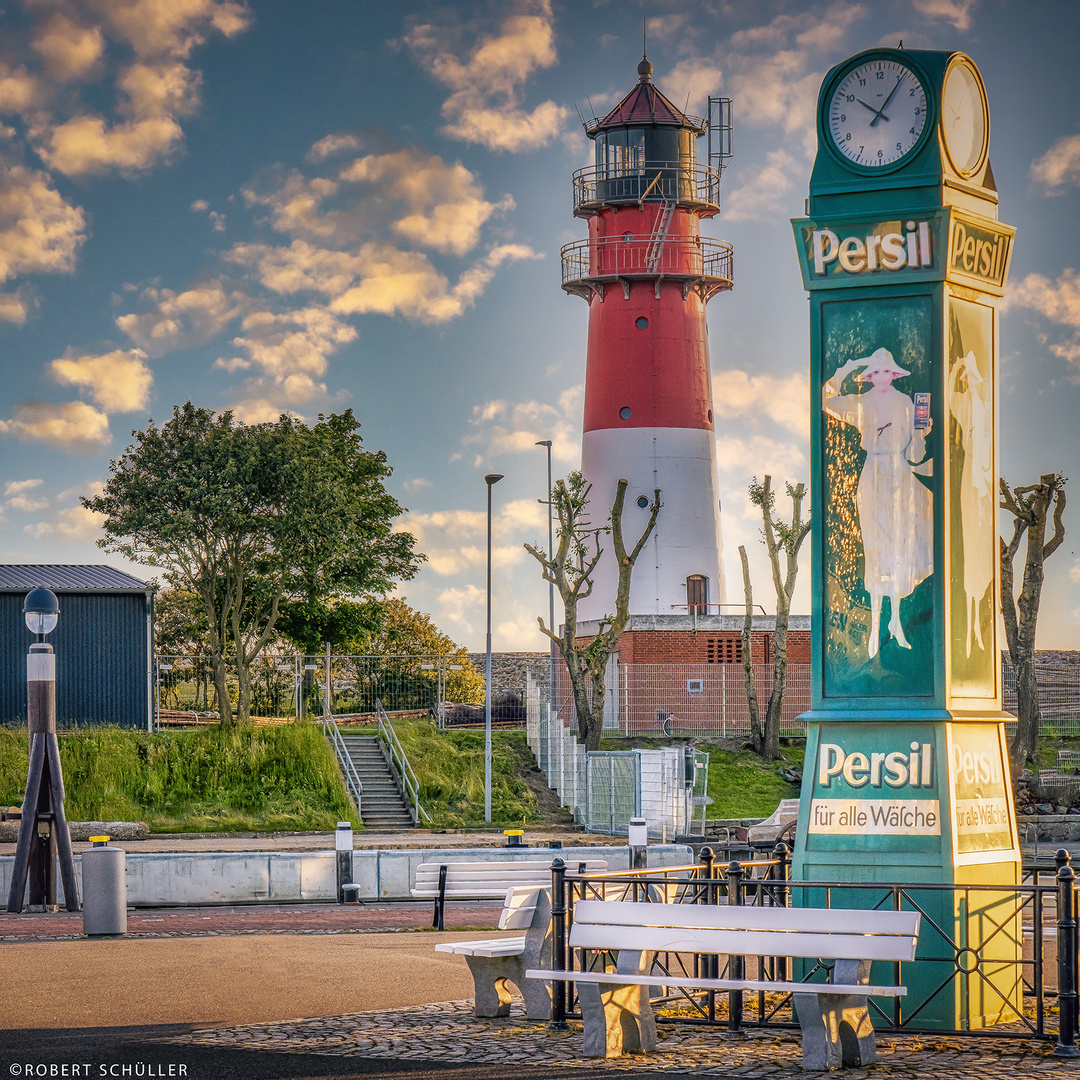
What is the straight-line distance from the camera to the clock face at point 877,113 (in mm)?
11133

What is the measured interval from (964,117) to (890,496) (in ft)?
9.27

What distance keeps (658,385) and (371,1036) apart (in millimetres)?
34589

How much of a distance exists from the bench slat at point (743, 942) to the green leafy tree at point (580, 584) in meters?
28.8

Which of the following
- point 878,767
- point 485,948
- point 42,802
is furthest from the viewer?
point 42,802

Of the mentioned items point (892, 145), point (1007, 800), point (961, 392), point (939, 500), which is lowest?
point (1007, 800)

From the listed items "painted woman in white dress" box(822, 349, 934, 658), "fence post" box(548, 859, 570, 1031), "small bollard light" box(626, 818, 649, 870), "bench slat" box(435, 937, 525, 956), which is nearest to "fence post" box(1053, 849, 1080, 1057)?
"painted woman in white dress" box(822, 349, 934, 658)

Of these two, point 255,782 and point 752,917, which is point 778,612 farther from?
point 752,917

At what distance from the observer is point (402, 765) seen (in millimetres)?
37312

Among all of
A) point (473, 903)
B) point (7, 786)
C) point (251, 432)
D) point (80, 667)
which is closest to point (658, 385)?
point (251, 432)

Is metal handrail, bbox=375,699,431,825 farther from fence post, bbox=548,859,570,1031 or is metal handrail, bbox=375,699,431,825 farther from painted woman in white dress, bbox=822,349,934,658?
painted woman in white dress, bbox=822,349,934,658

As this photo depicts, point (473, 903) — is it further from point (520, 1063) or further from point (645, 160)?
point (645, 160)

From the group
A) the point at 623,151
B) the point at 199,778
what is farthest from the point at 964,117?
the point at 623,151

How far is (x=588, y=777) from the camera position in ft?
108

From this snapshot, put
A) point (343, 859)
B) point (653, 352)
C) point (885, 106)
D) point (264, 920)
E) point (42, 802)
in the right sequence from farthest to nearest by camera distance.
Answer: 1. point (653, 352)
2. point (343, 859)
3. point (42, 802)
4. point (264, 920)
5. point (885, 106)
